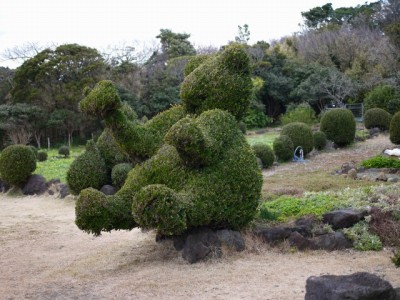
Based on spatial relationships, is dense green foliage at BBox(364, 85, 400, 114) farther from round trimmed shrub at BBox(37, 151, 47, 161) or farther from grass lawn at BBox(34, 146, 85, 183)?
round trimmed shrub at BBox(37, 151, 47, 161)

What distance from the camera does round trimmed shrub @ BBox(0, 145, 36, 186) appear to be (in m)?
16.3

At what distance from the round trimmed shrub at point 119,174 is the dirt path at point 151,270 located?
3959mm

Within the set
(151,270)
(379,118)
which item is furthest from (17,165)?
(379,118)

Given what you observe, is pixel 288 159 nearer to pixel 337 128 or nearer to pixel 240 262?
pixel 337 128

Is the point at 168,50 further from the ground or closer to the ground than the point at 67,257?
further from the ground

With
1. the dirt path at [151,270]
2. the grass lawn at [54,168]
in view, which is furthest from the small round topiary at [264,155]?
the dirt path at [151,270]

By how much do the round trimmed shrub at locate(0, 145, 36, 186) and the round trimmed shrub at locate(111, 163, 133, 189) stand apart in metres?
4.26

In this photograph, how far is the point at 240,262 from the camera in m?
6.86

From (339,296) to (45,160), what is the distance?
2091 cm

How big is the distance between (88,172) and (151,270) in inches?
285

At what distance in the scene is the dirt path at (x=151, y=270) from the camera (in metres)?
5.90

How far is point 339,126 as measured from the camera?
65.3 ft

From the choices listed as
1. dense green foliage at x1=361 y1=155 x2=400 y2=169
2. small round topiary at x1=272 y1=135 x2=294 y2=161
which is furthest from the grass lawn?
dense green foliage at x1=361 y1=155 x2=400 y2=169

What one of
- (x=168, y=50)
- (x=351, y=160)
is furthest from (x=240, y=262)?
(x=168, y=50)
